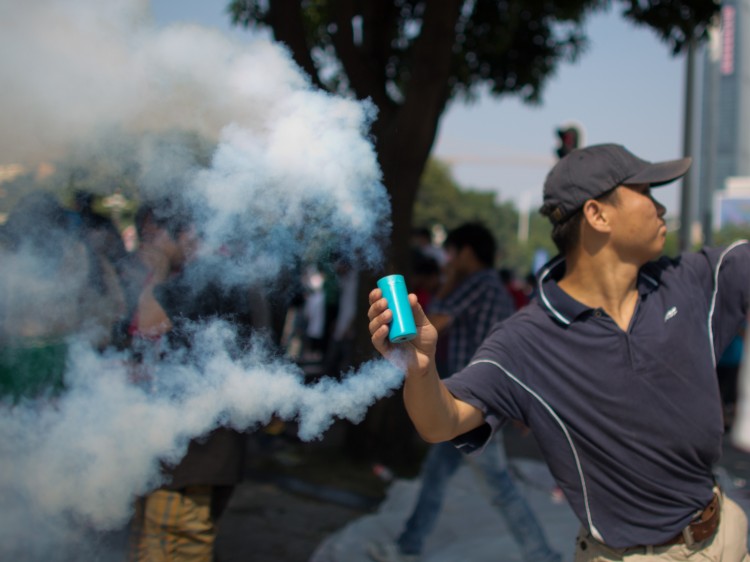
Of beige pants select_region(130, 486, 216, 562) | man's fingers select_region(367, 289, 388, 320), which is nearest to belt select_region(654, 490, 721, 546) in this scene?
man's fingers select_region(367, 289, 388, 320)

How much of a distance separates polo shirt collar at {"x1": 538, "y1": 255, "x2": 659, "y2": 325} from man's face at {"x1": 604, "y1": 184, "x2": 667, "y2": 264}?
70mm

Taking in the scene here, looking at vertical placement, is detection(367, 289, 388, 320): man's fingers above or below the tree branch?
below

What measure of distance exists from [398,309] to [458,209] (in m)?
58.5

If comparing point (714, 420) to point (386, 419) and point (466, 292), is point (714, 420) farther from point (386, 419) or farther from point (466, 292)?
point (386, 419)

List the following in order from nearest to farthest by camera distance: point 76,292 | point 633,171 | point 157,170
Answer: point 633,171 → point 157,170 → point 76,292

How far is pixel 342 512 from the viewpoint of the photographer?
5.02 m

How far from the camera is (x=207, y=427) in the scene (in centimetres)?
235

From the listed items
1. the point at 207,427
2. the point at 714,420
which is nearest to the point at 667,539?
the point at 714,420

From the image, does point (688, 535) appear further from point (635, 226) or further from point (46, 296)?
point (46, 296)

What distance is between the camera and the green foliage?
176 ft

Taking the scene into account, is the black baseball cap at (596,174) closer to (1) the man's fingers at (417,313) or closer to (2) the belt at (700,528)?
(1) the man's fingers at (417,313)

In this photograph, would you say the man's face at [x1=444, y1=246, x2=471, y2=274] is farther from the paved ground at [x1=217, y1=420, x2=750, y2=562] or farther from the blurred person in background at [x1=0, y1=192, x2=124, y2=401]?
the blurred person in background at [x1=0, y1=192, x2=124, y2=401]

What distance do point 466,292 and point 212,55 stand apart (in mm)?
2251

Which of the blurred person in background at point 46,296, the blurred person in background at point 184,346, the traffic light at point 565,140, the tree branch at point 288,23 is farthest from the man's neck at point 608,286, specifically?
the traffic light at point 565,140
